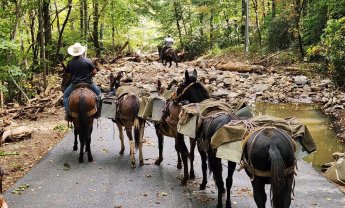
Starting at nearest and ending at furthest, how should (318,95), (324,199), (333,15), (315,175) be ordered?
(324,199)
(315,175)
(318,95)
(333,15)

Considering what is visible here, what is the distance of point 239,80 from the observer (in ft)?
69.7

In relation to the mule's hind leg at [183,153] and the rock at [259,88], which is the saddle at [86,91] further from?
the rock at [259,88]

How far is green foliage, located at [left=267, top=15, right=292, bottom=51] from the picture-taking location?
88.4 feet

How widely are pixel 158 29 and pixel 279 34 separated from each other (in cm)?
1706

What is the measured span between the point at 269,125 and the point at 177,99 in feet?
8.86

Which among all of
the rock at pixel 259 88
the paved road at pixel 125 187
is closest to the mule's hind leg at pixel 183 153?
the paved road at pixel 125 187

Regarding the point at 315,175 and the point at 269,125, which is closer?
the point at 269,125

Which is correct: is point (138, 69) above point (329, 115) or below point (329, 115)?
above

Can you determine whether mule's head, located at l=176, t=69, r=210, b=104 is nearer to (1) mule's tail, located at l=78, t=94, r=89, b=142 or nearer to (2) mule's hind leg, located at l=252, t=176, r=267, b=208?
(1) mule's tail, located at l=78, t=94, r=89, b=142

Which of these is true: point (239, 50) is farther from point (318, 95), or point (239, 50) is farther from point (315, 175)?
point (315, 175)

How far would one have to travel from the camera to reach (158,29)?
136 ft

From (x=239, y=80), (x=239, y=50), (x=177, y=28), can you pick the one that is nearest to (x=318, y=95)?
(x=239, y=80)

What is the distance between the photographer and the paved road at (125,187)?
6473 millimetres

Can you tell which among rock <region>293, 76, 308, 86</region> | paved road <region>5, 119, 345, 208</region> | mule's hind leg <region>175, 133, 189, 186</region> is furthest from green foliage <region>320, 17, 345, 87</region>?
mule's hind leg <region>175, 133, 189, 186</region>
